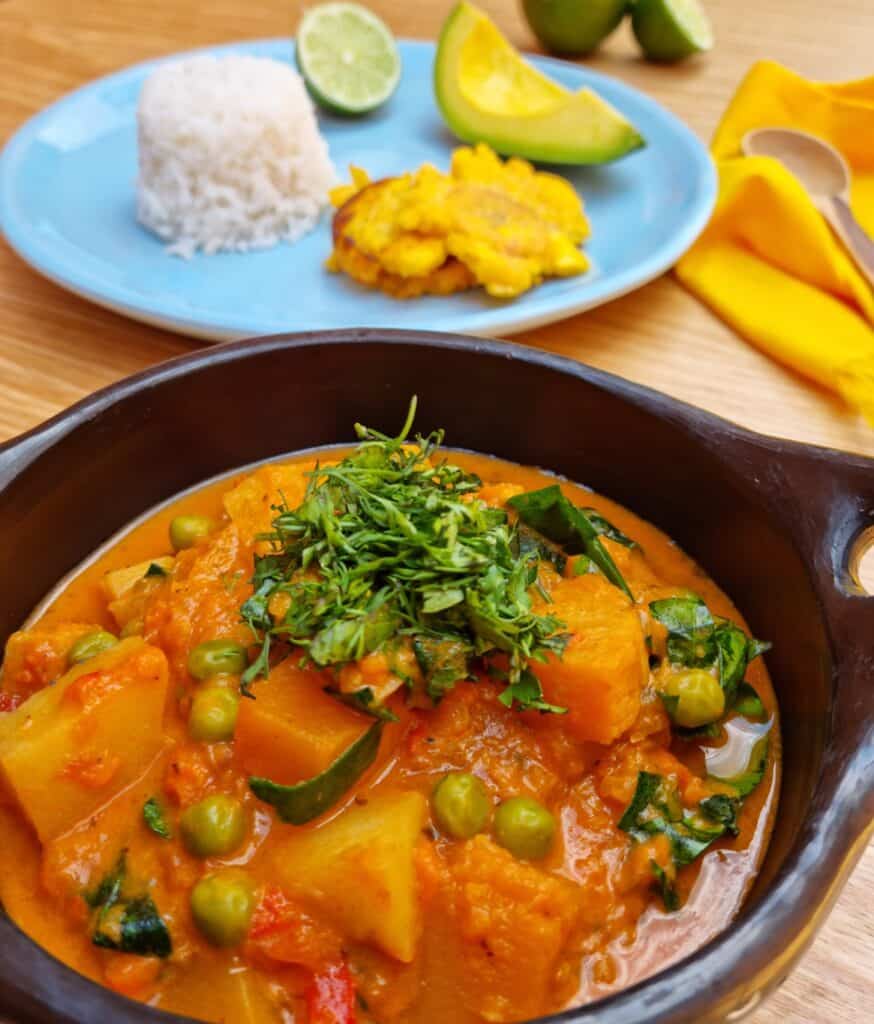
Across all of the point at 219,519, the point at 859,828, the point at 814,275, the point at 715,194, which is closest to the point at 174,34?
the point at 715,194

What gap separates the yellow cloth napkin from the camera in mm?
2812

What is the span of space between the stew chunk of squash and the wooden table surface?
3.29 ft

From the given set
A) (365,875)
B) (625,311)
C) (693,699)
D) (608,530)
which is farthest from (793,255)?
(365,875)

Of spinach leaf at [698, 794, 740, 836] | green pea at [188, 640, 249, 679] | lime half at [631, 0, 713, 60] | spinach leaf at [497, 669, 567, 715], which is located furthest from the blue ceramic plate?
spinach leaf at [698, 794, 740, 836]

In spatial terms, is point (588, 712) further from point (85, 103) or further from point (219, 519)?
point (85, 103)

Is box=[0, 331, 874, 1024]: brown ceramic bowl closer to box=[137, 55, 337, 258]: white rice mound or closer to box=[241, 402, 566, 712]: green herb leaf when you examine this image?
box=[241, 402, 566, 712]: green herb leaf

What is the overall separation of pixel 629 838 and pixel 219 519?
0.96 m

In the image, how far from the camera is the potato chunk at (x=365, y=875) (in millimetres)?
1306

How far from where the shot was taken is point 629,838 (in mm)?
1446

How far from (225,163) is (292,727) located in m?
2.51

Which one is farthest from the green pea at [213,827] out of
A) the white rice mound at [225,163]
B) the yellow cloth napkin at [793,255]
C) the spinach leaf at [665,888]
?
the white rice mound at [225,163]

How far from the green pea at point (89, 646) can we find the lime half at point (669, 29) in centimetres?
360

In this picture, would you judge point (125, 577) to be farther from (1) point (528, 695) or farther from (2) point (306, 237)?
(2) point (306, 237)

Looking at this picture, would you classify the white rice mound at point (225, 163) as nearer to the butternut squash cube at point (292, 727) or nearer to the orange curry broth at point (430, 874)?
the orange curry broth at point (430, 874)
